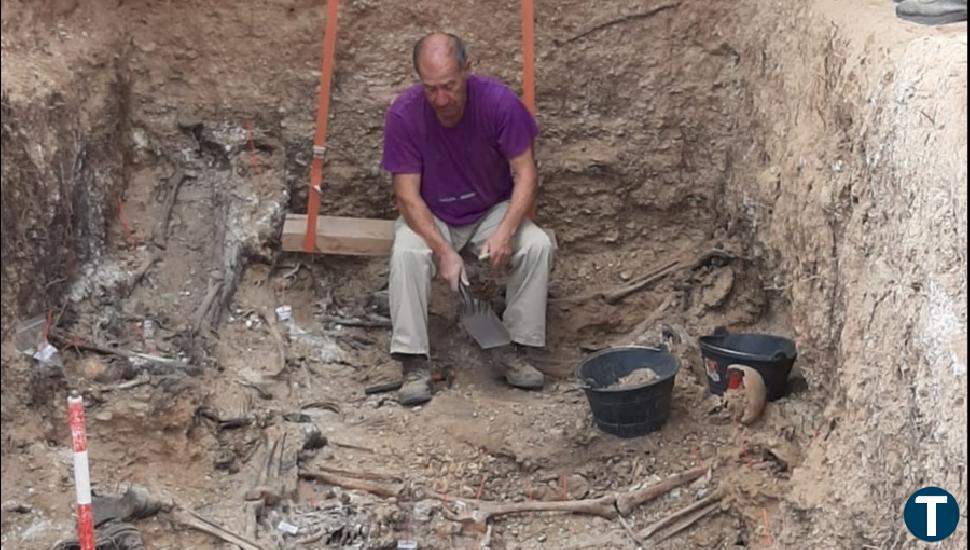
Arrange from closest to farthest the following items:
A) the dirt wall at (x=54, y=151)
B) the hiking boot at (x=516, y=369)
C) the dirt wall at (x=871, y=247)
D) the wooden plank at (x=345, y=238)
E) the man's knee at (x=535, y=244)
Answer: the dirt wall at (x=871, y=247)
the dirt wall at (x=54, y=151)
the man's knee at (x=535, y=244)
the hiking boot at (x=516, y=369)
the wooden plank at (x=345, y=238)

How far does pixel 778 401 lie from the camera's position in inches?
196

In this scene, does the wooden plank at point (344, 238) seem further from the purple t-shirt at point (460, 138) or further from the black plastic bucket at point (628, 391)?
the black plastic bucket at point (628, 391)

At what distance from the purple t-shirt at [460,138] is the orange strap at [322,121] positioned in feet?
1.35

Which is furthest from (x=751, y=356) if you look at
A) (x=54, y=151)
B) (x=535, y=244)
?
(x=54, y=151)

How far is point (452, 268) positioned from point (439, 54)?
0.86 metres

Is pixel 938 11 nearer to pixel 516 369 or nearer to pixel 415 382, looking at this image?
pixel 516 369

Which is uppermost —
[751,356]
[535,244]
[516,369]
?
[535,244]

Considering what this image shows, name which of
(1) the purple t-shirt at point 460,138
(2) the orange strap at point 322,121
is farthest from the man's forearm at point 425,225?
(2) the orange strap at point 322,121

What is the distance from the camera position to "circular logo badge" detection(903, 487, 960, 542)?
11.1 feet

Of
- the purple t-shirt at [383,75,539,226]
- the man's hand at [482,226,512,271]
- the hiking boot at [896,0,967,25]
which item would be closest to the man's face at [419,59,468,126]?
the purple t-shirt at [383,75,539,226]

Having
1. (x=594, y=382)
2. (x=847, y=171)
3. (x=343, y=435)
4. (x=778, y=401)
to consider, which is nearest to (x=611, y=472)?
(x=594, y=382)

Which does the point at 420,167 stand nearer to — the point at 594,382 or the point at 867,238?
the point at 594,382

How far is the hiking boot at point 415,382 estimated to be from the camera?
538 centimetres

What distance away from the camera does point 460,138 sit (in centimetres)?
544
